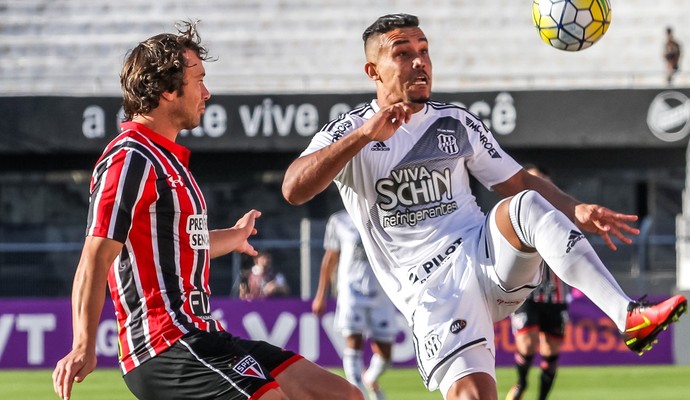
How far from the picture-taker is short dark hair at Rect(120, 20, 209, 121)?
4.87m

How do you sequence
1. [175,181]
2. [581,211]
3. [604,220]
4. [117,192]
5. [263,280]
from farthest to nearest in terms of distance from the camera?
[263,280] < [581,211] < [604,220] < [175,181] < [117,192]

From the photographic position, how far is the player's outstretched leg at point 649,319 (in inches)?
189

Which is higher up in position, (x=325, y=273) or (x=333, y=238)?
(x=333, y=238)

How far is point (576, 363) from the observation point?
646 inches

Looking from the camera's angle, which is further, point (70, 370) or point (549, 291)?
point (549, 291)

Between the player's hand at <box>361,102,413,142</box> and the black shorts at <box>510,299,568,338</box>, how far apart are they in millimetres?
6218

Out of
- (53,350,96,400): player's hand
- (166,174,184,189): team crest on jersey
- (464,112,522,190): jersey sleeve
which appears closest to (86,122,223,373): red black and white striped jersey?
(166,174,184,189): team crest on jersey

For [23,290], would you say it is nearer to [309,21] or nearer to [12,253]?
[12,253]

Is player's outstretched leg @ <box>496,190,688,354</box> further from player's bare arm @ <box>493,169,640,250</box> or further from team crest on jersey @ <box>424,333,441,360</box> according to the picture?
team crest on jersey @ <box>424,333,441,360</box>

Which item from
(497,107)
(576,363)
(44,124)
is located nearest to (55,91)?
(44,124)

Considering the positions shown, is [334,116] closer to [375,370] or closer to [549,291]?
[375,370]

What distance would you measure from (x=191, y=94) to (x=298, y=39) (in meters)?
20.6

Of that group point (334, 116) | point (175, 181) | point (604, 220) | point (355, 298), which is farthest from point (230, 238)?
point (334, 116)

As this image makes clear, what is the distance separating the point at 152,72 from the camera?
4.86m
